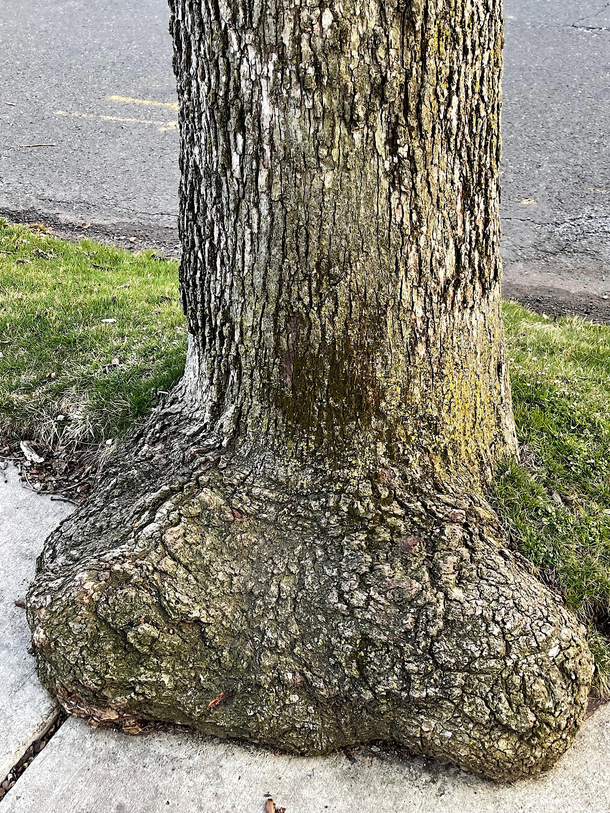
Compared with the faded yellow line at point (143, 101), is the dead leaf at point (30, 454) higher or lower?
lower

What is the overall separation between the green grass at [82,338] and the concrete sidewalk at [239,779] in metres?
1.38

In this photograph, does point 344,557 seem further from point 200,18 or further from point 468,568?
point 200,18

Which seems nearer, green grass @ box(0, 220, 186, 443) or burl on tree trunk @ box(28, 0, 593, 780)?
burl on tree trunk @ box(28, 0, 593, 780)

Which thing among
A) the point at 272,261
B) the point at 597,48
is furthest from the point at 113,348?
the point at 597,48

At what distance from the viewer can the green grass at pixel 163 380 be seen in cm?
254

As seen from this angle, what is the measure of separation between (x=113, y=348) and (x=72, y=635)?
1.81 metres

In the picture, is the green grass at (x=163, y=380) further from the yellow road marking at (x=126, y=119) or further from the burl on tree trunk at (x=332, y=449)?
the yellow road marking at (x=126, y=119)

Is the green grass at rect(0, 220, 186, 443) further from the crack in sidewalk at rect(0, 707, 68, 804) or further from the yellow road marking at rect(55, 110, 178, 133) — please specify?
the yellow road marking at rect(55, 110, 178, 133)

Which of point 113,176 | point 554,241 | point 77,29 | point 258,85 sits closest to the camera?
point 258,85

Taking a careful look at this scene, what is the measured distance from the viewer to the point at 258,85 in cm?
195

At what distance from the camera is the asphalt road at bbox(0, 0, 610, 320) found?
5395 mm

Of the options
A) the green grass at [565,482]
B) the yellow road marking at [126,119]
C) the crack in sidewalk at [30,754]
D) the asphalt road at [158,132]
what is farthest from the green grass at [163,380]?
the yellow road marking at [126,119]

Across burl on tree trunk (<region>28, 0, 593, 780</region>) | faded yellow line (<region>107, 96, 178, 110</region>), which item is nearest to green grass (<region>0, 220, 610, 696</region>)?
burl on tree trunk (<region>28, 0, 593, 780</region>)

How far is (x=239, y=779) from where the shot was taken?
2.15 m
